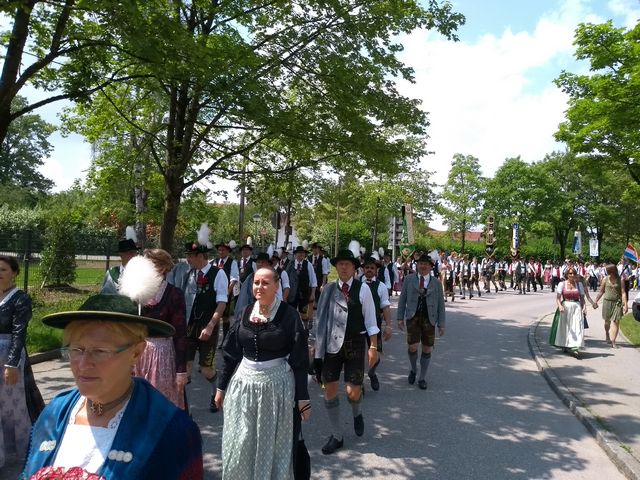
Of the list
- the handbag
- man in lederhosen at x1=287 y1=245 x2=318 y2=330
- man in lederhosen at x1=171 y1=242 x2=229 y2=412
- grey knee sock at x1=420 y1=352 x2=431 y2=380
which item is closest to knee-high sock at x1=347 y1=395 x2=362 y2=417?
the handbag

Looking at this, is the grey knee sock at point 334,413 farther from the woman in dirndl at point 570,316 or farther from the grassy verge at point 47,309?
the woman in dirndl at point 570,316

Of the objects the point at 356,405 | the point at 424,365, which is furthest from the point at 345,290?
the point at 424,365

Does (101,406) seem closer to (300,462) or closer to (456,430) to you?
(300,462)

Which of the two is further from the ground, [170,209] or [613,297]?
[170,209]

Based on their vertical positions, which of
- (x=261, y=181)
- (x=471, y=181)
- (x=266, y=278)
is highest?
(x=471, y=181)

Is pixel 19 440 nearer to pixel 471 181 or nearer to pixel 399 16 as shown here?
pixel 399 16

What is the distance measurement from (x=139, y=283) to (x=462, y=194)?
151ft

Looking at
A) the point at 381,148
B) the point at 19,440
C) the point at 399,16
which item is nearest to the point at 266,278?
the point at 19,440

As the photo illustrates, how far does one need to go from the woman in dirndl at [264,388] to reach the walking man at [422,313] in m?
4.31

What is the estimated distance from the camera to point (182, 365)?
4207mm

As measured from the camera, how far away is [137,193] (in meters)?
17.2

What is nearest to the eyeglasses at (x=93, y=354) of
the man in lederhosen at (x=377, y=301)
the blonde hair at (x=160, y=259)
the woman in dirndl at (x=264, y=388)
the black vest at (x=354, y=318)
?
the woman in dirndl at (x=264, y=388)

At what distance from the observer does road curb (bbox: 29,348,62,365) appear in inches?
316

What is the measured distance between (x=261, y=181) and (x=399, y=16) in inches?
217
